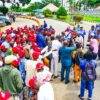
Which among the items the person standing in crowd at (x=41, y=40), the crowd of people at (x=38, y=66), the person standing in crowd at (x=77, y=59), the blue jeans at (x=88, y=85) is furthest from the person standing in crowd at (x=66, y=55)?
the person standing in crowd at (x=41, y=40)

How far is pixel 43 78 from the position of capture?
34.9 ft

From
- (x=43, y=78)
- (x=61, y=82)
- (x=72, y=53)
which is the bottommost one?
(x=61, y=82)

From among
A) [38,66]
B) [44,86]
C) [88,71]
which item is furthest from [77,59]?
[44,86]

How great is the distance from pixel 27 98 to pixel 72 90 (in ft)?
17.7

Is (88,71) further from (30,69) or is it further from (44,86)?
(44,86)

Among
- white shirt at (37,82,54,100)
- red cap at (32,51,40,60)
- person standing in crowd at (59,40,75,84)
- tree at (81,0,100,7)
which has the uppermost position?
red cap at (32,51,40,60)

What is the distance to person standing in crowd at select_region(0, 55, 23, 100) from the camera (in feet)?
Answer: 36.7

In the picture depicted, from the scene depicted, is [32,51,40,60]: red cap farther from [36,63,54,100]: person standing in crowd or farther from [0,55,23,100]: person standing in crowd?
[36,63,54,100]: person standing in crowd

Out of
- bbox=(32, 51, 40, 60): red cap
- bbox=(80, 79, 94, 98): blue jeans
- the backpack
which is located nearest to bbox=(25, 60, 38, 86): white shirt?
bbox=(32, 51, 40, 60): red cap

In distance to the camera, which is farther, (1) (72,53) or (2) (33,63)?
(1) (72,53)

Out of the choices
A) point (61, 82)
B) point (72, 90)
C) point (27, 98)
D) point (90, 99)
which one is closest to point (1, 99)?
point (27, 98)

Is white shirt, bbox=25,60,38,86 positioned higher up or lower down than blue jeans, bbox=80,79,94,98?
higher up

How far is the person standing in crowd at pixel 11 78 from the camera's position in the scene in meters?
11.2

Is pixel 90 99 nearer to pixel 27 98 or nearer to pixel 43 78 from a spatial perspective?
pixel 27 98
